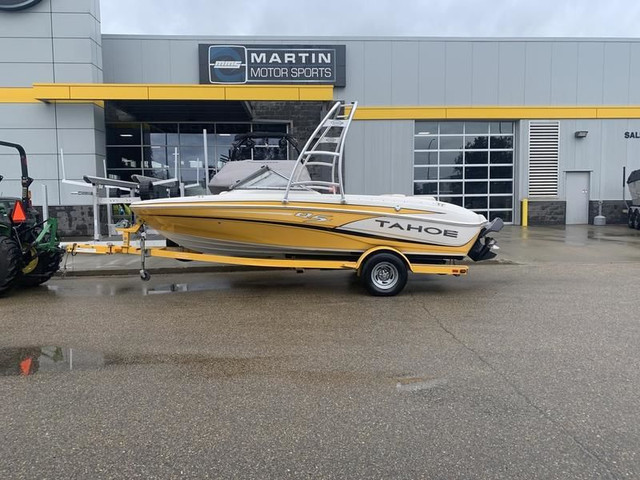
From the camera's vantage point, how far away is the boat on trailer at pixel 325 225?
7379 millimetres

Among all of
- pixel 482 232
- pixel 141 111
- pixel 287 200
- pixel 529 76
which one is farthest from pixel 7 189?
pixel 529 76

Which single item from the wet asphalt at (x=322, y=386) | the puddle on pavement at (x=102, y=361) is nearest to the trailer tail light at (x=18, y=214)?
the wet asphalt at (x=322, y=386)

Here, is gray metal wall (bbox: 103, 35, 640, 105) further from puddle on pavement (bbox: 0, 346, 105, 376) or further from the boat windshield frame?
puddle on pavement (bbox: 0, 346, 105, 376)

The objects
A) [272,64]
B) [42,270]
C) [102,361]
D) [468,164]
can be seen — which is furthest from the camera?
[468,164]

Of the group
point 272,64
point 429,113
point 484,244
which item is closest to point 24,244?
point 484,244

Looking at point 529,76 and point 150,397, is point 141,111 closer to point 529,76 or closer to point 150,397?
point 529,76

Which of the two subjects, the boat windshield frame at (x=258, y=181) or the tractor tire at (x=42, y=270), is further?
the tractor tire at (x=42, y=270)

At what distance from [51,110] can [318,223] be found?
12173mm

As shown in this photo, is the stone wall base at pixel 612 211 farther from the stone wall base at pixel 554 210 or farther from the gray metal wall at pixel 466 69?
the gray metal wall at pixel 466 69

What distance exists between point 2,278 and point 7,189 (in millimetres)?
10194

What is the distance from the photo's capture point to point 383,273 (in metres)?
7.62

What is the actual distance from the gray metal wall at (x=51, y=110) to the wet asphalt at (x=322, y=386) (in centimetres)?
940

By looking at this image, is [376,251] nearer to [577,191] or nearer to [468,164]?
[468,164]

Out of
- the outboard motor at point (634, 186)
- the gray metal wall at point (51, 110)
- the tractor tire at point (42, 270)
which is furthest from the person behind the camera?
the outboard motor at point (634, 186)
